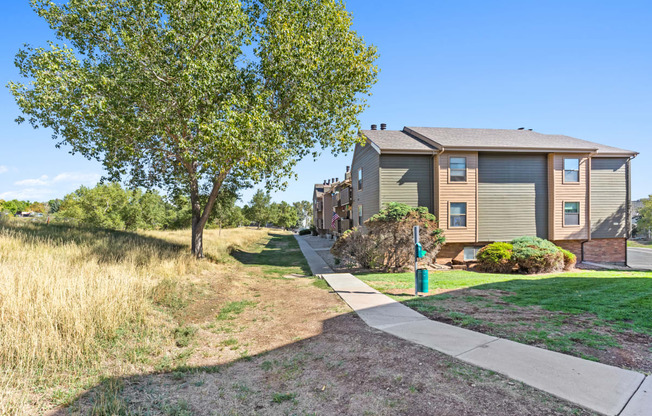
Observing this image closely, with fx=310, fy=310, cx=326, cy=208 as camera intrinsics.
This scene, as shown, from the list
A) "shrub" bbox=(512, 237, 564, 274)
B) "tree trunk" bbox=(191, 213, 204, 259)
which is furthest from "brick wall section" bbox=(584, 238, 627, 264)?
"tree trunk" bbox=(191, 213, 204, 259)

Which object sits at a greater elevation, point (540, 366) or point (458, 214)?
point (458, 214)

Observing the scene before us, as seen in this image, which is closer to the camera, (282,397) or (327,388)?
(282,397)

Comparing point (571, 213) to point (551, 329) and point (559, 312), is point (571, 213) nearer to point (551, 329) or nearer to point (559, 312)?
point (559, 312)

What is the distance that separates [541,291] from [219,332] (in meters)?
9.31

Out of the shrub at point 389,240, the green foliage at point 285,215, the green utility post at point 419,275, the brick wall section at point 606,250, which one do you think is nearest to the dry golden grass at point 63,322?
the green utility post at point 419,275

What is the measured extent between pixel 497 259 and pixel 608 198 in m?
11.6

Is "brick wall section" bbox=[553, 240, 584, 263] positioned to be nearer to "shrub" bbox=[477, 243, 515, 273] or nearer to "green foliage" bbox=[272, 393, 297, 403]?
"shrub" bbox=[477, 243, 515, 273]

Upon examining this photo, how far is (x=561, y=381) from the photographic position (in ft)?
12.3

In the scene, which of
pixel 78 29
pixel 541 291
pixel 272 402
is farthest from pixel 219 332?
pixel 78 29

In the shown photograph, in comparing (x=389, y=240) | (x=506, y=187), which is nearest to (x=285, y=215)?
(x=506, y=187)

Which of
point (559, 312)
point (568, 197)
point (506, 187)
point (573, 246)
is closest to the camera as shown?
point (559, 312)

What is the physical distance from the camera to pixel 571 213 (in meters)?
19.7

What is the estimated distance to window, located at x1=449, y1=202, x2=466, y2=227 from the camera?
18.6 m

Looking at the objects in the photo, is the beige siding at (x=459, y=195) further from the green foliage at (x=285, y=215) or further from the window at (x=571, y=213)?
the green foliage at (x=285, y=215)
